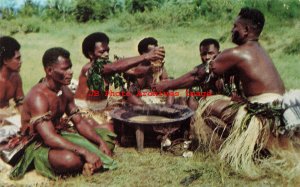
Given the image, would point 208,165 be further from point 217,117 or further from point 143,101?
point 143,101

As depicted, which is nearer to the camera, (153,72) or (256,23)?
(256,23)

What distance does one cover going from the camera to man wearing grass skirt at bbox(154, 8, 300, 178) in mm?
4285

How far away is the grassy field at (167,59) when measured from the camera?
414cm

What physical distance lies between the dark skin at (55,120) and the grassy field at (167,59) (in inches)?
6.1

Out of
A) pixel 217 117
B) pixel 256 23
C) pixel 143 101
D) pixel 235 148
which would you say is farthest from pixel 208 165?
pixel 143 101

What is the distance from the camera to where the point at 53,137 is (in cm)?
416

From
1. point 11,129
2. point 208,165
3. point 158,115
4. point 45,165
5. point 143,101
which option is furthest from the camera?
point 143,101

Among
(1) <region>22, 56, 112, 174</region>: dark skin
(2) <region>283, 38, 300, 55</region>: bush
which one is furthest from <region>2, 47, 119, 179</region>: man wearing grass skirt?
(2) <region>283, 38, 300, 55</region>: bush

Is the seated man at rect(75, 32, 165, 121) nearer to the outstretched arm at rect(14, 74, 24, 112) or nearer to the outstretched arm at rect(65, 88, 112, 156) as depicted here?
the outstretched arm at rect(14, 74, 24, 112)

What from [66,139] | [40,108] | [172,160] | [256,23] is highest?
[256,23]

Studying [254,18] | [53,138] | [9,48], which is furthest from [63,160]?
[254,18]

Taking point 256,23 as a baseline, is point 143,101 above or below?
below

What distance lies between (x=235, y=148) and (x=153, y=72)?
8.15 feet

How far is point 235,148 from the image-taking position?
4.34 m
